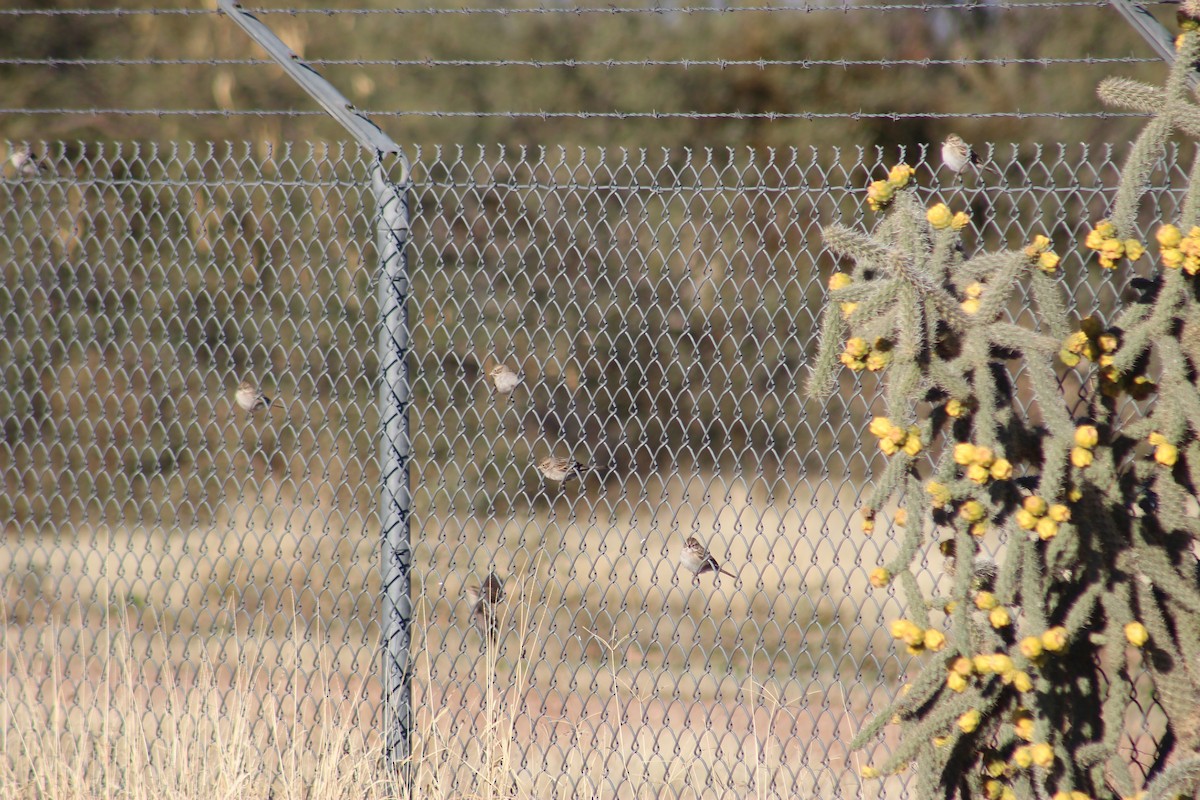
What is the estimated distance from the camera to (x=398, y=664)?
308 centimetres

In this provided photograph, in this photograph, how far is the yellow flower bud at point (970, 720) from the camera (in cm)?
237

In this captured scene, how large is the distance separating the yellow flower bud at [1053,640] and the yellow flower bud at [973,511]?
264 mm

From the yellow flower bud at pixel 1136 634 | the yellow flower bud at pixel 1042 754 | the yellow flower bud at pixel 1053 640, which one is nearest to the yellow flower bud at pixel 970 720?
the yellow flower bud at pixel 1042 754

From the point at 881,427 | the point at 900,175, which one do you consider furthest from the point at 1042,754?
the point at 900,175

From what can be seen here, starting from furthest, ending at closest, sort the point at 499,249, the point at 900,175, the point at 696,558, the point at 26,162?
the point at 499,249, the point at 26,162, the point at 696,558, the point at 900,175

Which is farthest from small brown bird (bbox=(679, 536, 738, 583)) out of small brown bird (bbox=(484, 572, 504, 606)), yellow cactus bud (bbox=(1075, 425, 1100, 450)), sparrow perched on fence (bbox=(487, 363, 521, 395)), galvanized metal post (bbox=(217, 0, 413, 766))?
yellow cactus bud (bbox=(1075, 425, 1100, 450))

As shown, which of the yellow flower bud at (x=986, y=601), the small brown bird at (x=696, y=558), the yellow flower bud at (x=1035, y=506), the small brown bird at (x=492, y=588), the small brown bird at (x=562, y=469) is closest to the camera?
the yellow flower bud at (x=1035, y=506)

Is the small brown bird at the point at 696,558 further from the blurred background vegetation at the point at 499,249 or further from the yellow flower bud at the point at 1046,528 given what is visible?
the blurred background vegetation at the point at 499,249

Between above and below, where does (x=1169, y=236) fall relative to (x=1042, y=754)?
above

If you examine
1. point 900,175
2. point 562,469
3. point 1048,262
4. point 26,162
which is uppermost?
point 900,175

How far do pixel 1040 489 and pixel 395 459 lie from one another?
5.64ft

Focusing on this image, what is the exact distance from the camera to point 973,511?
229cm

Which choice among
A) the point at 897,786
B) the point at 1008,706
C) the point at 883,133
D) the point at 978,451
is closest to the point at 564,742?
the point at 897,786

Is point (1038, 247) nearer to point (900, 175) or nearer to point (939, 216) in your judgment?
point (939, 216)
